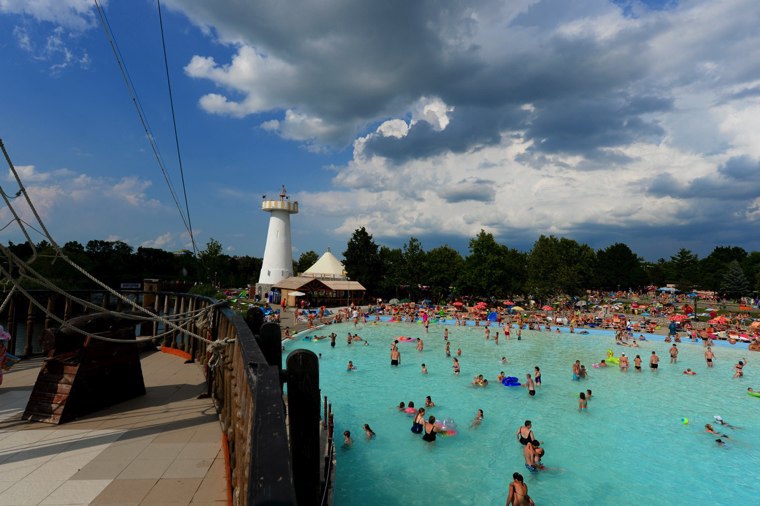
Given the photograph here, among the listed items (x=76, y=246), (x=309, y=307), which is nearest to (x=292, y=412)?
(x=309, y=307)

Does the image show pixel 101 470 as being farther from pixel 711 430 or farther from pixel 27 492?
pixel 711 430

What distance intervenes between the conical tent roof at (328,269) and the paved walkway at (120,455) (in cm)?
5132

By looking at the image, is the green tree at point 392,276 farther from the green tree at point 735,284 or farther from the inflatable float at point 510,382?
the green tree at point 735,284

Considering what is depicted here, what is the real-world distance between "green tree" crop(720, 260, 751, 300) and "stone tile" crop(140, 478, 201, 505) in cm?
8939

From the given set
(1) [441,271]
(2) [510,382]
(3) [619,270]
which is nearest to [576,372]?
(2) [510,382]

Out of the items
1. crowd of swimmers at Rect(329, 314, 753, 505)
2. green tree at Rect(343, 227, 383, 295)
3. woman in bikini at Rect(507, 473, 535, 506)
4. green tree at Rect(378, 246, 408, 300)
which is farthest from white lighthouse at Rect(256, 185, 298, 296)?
woman in bikini at Rect(507, 473, 535, 506)

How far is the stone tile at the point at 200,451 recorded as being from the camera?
5.31m

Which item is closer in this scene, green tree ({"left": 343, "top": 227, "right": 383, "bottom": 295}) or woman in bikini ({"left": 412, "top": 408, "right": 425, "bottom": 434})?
woman in bikini ({"left": 412, "top": 408, "right": 425, "bottom": 434})

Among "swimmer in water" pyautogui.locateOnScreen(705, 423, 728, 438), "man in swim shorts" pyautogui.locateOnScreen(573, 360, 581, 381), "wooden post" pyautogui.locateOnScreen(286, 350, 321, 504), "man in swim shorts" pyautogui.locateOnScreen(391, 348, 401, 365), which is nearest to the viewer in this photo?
"wooden post" pyautogui.locateOnScreen(286, 350, 321, 504)

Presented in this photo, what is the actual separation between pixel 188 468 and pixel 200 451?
0.45 meters

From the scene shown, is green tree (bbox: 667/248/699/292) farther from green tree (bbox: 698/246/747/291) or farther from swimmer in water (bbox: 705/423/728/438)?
swimmer in water (bbox: 705/423/728/438)

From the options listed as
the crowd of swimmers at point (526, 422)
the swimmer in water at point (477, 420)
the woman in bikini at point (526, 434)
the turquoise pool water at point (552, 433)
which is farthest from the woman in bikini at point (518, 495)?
the swimmer in water at point (477, 420)

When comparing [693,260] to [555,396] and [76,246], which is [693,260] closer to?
[555,396]

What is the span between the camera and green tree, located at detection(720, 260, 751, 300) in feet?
224
